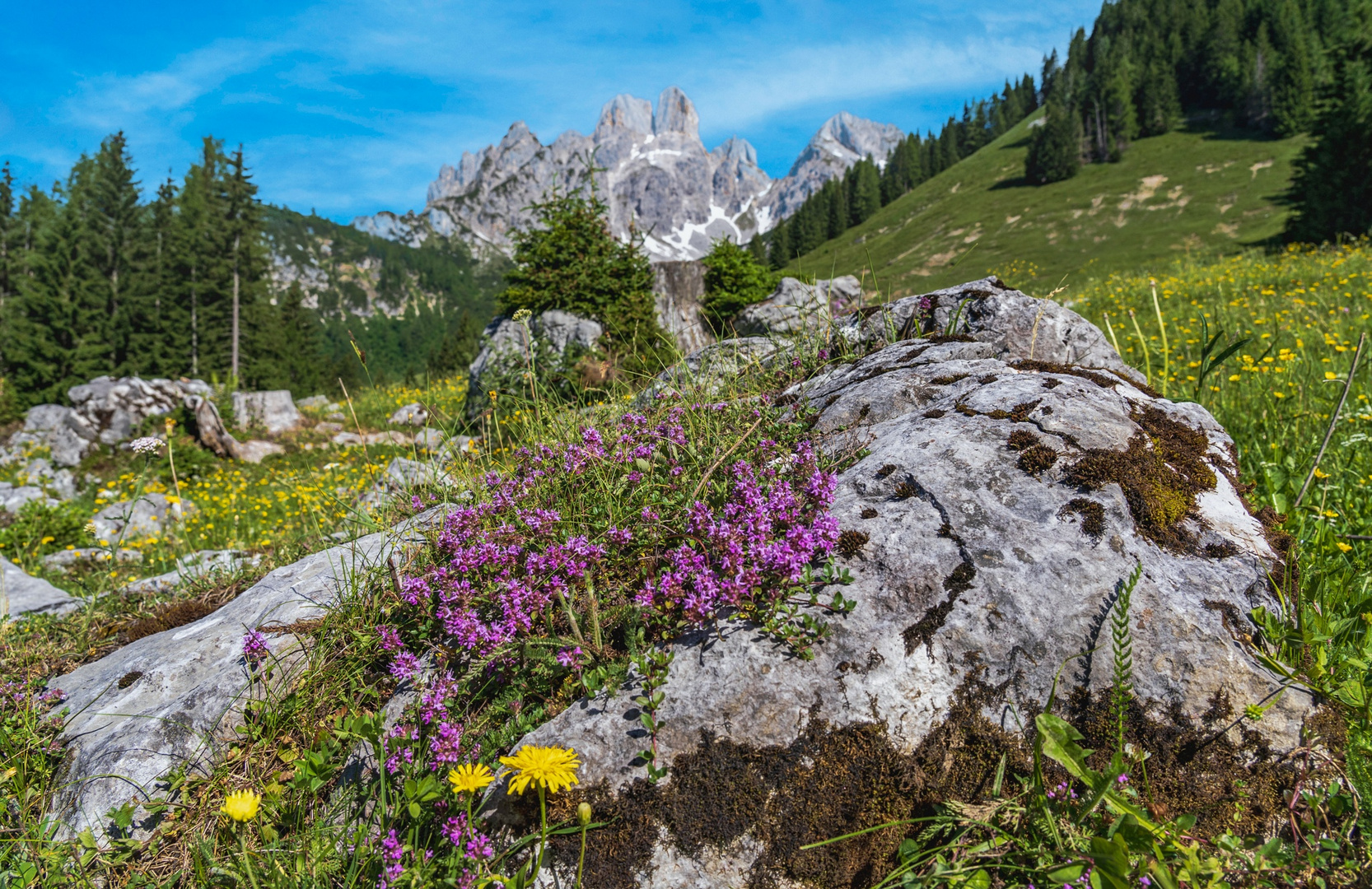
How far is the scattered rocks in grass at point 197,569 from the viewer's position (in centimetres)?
478

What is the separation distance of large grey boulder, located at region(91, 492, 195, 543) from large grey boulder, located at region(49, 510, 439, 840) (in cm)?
662

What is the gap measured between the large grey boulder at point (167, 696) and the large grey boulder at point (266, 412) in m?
19.6

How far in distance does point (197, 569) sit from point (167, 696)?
2.87 meters

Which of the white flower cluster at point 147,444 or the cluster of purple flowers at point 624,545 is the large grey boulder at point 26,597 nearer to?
the white flower cluster at point 147,444

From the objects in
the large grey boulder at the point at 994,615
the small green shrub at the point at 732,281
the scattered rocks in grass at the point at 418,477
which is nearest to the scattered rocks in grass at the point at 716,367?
the scattered rocks in grass at the point at 418,477

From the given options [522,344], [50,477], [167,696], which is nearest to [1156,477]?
[167,696]

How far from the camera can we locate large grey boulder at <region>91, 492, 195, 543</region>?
353 inches

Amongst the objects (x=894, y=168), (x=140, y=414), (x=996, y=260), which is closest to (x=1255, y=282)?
(x=140, y=414)

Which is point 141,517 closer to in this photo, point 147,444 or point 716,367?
point 147,444

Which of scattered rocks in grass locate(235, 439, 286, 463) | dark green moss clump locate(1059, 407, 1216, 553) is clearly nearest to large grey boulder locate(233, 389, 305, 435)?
scattered rocks in grass locate(235, 439, 286, 463)

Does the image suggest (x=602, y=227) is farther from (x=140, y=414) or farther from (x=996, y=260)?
(x=996, y=260)

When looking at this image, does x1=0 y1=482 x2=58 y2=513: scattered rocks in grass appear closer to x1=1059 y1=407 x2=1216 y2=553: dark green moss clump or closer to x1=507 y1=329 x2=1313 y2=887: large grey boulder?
x1=507 y1=329 x2=1313 y2=887: large grey boulder

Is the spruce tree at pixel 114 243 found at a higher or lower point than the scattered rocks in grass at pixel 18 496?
higher

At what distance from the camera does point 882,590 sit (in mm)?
2420
